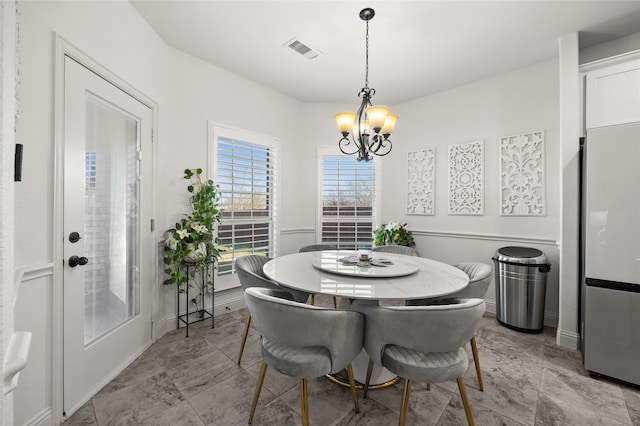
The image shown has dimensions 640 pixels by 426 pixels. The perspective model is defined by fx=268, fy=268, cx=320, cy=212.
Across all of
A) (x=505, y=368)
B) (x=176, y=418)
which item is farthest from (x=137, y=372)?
(x=505, y=368)

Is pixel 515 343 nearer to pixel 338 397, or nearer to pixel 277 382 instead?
pixel 338 397

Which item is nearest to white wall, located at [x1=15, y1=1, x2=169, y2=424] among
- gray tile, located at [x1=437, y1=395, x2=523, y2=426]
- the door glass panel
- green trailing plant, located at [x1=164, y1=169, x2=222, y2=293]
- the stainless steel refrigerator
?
the door glass panel

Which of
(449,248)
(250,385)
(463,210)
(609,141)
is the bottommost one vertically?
(250,385)

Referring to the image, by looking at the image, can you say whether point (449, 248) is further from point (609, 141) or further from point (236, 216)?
point (236, 216)

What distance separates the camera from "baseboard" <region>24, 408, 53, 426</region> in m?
1.47

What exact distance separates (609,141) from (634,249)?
0.81 meters

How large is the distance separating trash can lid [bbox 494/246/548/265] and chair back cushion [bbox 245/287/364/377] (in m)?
2.33

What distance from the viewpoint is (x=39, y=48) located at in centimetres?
150

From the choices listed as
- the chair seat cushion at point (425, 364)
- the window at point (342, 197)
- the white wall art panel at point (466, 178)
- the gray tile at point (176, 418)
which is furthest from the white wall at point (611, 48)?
the gray tile at point (176, 418)

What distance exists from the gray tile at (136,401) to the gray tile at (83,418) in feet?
0.08

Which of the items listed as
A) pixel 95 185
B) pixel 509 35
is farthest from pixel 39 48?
pixel 509 35

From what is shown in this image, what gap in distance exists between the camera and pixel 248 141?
3.54 meters

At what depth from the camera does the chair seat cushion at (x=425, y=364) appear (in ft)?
4.32

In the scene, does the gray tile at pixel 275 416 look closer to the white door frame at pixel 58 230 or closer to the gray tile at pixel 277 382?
the gray tile at pixel 277 382
